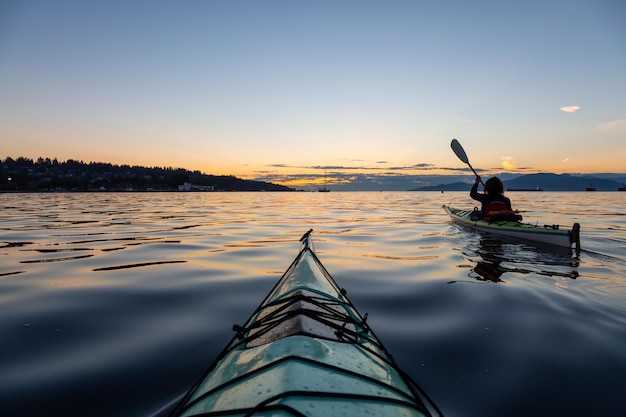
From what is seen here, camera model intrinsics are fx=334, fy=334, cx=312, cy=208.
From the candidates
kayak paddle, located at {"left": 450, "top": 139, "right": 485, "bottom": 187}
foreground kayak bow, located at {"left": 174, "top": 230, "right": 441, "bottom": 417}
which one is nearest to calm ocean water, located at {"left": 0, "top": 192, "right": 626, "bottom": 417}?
foreground kayak bow, located at {"left": 174, "top": 230, "right": 441, "bottom": 417}

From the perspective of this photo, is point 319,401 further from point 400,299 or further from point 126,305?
point 126,305

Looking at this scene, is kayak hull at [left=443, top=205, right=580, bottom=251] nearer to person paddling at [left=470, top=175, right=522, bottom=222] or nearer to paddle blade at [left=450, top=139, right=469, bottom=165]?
person paddling at [left=470, top=175, right=522, bottom=222]

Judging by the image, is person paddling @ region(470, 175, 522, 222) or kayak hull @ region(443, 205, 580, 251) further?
person paddling @ region(470, 175, 522, 222)

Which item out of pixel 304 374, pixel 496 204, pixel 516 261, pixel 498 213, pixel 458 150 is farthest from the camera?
pixel 458 150

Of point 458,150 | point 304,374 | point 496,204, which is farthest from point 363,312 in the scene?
point 458,150

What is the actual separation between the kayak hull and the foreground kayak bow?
8.96 m

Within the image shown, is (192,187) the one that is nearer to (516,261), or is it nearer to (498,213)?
(498,213)

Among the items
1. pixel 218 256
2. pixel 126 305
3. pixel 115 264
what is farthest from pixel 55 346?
pixel 218 256

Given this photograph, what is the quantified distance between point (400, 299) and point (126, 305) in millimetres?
4376

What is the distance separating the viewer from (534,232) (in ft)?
33.6

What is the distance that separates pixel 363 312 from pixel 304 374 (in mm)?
3208

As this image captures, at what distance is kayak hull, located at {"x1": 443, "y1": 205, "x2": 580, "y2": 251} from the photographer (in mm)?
9242

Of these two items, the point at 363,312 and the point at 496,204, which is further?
the point at 496,204

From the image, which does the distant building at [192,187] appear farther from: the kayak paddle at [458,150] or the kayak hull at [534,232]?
the kayak hull at [534,232]
